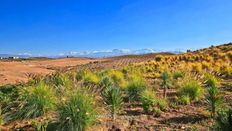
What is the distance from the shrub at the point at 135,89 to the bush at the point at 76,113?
433 cm

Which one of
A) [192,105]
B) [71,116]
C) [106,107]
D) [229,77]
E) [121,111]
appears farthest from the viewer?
[229,77]

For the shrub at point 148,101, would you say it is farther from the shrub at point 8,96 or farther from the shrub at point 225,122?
the shrub at point 225,122

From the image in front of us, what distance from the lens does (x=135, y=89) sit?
12977 millimetres

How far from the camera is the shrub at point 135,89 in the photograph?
12906 millimetres

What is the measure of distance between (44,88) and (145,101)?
9.20 feet

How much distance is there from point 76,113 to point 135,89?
4.80m

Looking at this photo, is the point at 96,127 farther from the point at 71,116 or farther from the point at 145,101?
the point at 145,101

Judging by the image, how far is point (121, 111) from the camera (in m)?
10.9

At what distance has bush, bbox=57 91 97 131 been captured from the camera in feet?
27.6

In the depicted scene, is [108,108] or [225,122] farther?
Answer: [108,108]

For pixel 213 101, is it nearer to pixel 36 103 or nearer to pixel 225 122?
pixel 225 122

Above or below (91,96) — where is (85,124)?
below

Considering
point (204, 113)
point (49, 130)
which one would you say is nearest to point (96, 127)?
point (49, 130)

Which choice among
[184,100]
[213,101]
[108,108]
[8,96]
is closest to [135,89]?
[184,100]
